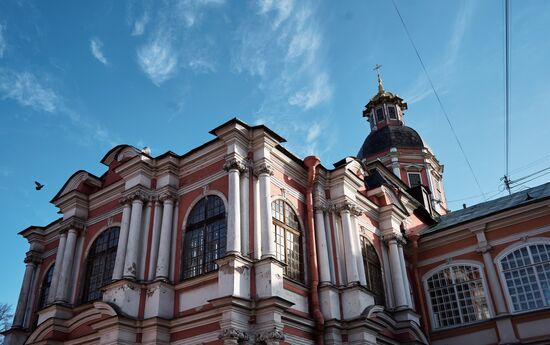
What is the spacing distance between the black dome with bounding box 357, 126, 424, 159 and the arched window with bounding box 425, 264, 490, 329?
12.7 metres

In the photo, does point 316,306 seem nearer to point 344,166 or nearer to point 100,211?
point 344,166

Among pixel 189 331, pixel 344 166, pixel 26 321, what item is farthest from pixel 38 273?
pixel 344 166

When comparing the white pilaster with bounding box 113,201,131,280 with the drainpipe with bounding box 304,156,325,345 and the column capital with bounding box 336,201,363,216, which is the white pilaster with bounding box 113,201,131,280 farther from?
the column capital with bounding box 336,201,363,216

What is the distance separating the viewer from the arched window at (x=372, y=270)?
51.7 ft

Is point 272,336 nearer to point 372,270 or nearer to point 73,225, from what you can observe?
point 372,270

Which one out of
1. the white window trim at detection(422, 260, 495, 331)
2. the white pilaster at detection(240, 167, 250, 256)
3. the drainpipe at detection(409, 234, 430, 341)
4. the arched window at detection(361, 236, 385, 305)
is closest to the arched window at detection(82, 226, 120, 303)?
the white pilaster at detection(240, 167, 250, 256)

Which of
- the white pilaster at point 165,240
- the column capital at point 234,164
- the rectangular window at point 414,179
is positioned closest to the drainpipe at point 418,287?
the column capital at point 234,164

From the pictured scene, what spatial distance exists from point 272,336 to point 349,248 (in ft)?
14.3

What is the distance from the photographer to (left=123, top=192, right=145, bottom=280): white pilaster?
43.8 feet

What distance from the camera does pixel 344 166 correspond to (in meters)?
15.9

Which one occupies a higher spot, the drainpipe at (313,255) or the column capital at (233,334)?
the drainpipe at (313,255)

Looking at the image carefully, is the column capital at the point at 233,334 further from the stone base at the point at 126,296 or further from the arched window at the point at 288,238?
the stone base at the point at 126,296

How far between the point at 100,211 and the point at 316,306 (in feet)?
25.1

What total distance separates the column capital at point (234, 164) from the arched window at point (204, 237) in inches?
39.2
